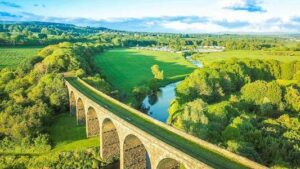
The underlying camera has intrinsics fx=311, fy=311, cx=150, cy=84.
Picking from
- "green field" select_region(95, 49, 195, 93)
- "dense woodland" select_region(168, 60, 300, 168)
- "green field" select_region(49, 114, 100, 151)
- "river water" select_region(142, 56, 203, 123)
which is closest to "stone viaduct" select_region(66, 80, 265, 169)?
"green field" select_region(49, 114, 100, 151)

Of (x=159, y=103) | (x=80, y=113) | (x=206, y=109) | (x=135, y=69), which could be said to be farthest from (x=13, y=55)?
(x=206, y=109)

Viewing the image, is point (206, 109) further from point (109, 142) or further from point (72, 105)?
point (72, 105)

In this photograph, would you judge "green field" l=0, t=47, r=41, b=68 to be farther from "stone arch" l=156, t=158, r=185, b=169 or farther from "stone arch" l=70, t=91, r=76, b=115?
"stone arch" l=156, t=158, r=185, b=169

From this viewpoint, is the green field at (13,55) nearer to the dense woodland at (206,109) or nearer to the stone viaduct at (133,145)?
the dense woodland at (206,109)

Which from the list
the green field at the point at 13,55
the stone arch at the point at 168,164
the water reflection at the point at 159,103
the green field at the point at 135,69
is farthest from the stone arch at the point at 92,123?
the green field at the point at 13,55

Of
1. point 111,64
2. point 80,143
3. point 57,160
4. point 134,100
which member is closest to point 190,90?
point 134,100

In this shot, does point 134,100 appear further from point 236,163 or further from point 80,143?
point 236,163

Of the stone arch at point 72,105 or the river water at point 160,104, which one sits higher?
the stone arch at point 72,105

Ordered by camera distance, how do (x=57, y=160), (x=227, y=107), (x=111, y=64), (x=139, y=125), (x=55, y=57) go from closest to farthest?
1. (x=139, y=125)
2. (x=57, y=160)
3. (x=227, y=107)
4. (x=55, y=57)
5. (x=111, y=64)
